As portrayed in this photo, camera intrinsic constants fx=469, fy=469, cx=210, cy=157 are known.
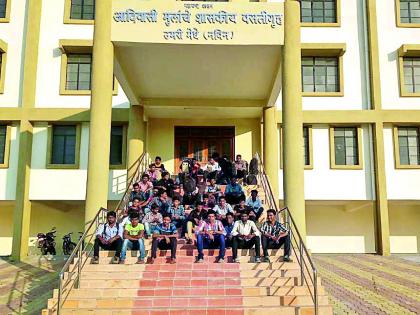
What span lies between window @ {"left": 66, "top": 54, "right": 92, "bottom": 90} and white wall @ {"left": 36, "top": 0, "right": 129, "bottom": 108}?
377 mm

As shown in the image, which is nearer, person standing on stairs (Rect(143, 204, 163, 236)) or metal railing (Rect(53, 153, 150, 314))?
metal railing (Rect(53, 153, 150, 314))

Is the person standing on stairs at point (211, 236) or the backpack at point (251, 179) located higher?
the backpack at point (251, 179)

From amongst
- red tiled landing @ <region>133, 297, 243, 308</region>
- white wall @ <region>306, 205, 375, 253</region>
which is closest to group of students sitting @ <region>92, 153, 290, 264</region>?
red tiled landing @ <region>133, 297, 243, 308</region>

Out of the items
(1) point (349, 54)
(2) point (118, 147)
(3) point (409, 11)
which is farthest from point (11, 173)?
(3) point (409, 11)

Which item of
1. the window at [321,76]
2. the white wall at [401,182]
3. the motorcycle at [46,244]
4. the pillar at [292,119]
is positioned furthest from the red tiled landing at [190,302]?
the window at [321,76]

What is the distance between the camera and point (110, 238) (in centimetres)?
938

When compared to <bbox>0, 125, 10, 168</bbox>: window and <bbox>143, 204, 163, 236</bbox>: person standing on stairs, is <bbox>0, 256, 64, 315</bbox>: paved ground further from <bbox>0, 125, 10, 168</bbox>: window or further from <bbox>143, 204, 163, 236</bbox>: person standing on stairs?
<bbox>0, 125, 10, 168</bbox>: window

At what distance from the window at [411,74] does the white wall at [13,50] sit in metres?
14.9

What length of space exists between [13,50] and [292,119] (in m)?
12.4

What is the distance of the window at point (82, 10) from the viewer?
60.6 feet

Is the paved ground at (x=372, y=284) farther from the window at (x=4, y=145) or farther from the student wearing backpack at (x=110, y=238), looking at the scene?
the window at (x=4, y=145)

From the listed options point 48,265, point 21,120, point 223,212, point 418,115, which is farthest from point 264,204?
point 21,120

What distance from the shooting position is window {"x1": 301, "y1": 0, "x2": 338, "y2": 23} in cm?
1855

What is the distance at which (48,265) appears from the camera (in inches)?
584
